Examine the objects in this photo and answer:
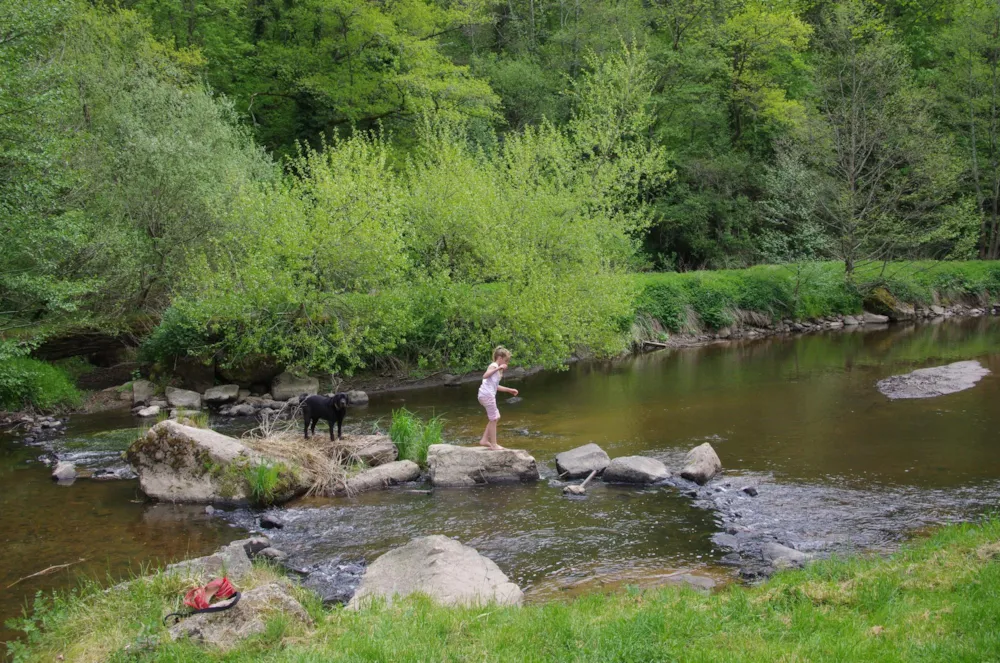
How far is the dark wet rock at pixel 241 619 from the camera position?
20.4 feet

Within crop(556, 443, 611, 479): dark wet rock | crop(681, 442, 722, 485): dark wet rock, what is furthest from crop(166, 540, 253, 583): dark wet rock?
crop(681, 442, 722, 485): dark wet rock

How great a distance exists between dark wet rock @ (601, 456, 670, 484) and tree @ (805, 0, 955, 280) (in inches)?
1098

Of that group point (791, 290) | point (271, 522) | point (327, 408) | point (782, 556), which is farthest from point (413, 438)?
point (791, 290)

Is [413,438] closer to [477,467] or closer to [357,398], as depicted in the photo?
[477,467]

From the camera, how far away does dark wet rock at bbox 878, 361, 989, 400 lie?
19.5m

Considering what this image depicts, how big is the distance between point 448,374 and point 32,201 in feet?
41.1

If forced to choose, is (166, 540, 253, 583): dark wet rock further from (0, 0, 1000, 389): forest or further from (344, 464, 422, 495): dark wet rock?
(0, 0, 1000, 389): forest

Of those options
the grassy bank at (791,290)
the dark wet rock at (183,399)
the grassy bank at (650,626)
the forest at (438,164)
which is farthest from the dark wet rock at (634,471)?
the grassy bank at (791,290)

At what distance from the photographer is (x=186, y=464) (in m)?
12.5

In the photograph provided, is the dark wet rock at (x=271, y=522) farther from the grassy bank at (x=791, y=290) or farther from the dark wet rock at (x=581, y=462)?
the grassy bank at (x=791, y=290)

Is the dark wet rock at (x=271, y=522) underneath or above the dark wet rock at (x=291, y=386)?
above

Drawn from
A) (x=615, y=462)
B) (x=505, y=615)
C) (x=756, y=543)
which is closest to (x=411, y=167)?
(x=615, y=462)

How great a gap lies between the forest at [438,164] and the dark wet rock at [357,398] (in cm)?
87

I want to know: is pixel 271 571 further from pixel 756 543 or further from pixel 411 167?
pixel 411 167
